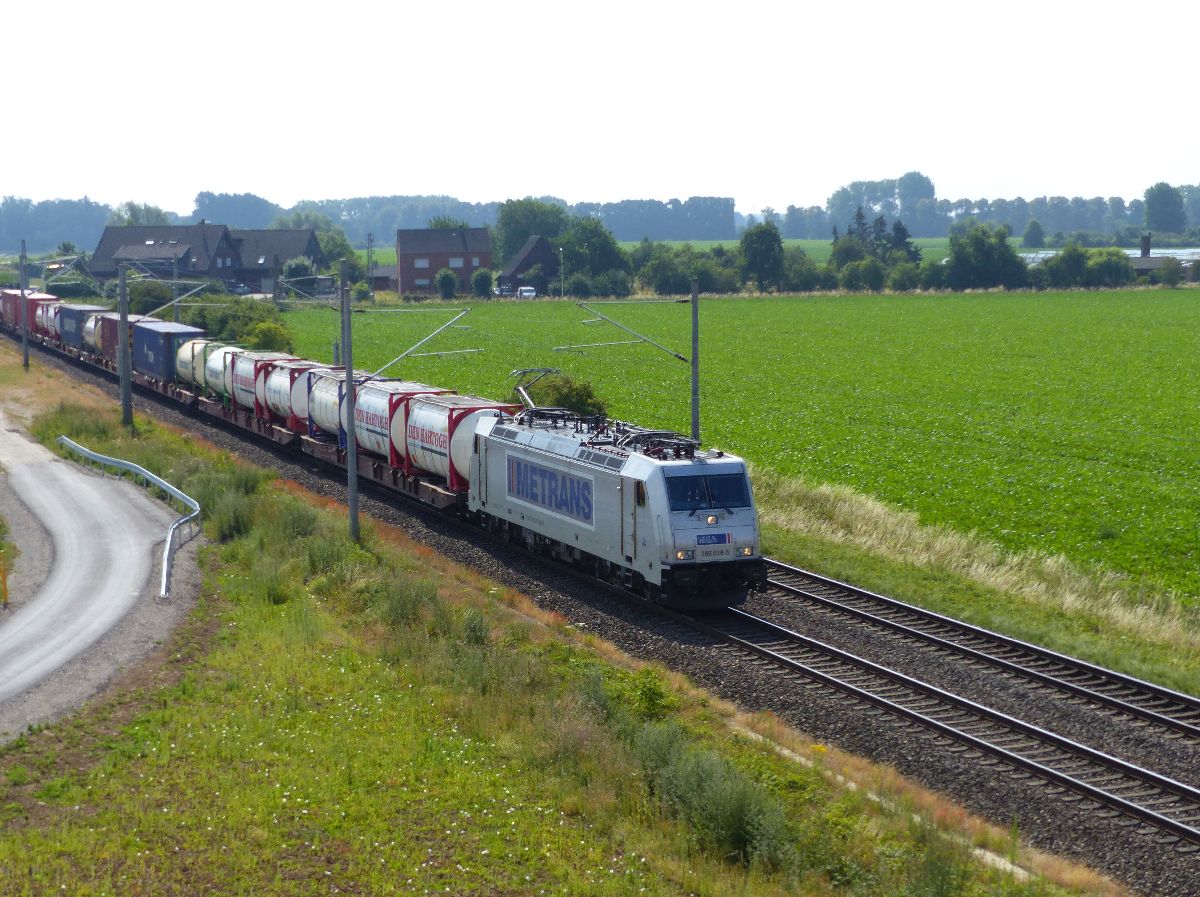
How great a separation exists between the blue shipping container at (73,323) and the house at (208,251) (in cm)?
7061

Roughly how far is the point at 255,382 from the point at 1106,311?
275 ft

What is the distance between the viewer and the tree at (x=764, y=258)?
145375mm

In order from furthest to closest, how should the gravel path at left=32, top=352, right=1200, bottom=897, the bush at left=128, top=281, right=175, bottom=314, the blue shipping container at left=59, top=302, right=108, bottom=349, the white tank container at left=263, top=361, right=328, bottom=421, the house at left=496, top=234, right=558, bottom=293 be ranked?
the house at left=496, top=234, right=558, bottom=293, the bush at left=128, top=281, right=175, bottom=314, the blue shipping container at left=59, top=302, right=108, bottom=349, the white tank container at left=263, top=361, right=328, bottom=421, the gravel path at left=32, top=352, right=1200, bottom=897

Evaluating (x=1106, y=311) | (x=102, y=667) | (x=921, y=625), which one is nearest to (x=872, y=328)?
(x=1106, y=311)

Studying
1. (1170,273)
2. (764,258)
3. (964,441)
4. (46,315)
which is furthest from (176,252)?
(964,441)

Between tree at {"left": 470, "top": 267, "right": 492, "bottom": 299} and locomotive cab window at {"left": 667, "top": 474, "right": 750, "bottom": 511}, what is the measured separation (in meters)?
122

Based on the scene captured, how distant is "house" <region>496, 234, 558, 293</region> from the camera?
15762 cm

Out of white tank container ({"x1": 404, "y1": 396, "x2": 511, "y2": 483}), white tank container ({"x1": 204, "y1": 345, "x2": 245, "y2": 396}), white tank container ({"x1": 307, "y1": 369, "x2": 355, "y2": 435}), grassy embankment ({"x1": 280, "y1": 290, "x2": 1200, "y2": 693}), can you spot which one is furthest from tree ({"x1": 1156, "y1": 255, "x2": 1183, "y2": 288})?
white tank container ({"x1": 404, "y1": 396, "x2": 511, "y2": 483})

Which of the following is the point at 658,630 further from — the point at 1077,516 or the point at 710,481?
the point at 1077,516

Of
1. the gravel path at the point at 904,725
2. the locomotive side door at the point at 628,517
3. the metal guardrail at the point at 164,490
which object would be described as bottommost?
the gravel path at the point at 904,725

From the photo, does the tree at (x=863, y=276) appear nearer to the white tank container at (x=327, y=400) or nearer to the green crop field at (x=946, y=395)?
the green crop field at (x=946, y=395)

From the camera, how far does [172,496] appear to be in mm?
39031

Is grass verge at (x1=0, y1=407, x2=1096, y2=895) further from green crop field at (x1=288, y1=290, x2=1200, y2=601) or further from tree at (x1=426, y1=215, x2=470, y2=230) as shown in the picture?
tree at (x1=426, y1=215, x2=470, y2=230)

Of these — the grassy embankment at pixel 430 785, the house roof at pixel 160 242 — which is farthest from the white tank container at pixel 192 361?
the house roof at pixel 160 242
